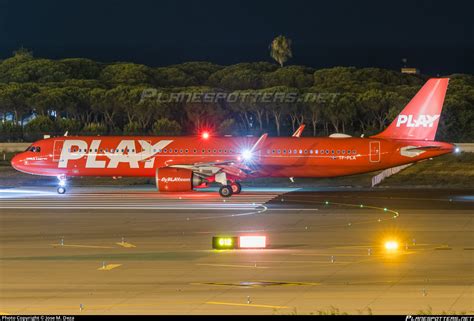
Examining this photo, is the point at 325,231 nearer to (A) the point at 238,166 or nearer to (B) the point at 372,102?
(A) the point at 238,166

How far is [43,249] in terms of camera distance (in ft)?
97.0

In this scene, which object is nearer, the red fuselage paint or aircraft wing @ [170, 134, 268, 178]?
aircraft wing @ [170, 134, 268, 178]

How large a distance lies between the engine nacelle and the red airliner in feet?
9.01

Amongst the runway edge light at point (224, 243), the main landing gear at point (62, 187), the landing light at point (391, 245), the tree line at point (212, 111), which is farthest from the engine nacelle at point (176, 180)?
the tree line at point (212, 111)

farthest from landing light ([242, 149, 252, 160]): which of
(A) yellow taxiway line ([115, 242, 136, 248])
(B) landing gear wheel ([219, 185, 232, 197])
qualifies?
(A) yellow taxiway line ([115, 242, 136, 248])

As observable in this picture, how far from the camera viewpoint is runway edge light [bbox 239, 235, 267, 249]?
29828 millimetres

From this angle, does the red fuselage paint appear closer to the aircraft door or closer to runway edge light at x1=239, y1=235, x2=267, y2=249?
the aircraft door

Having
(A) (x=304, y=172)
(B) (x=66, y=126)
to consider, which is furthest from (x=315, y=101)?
(A) (x=304, y=172)

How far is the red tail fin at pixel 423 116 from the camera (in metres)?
54.9

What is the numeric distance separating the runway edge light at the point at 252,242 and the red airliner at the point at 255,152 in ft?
75.0

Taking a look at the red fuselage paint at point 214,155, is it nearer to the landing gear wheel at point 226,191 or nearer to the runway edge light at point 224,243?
the landing gear wheel at point 226,191

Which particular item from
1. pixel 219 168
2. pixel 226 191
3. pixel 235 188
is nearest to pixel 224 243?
pixel 226 191

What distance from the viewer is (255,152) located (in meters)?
54.0


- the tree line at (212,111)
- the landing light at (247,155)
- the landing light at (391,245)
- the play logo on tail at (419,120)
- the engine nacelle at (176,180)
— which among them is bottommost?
the landing light at (391,245)
